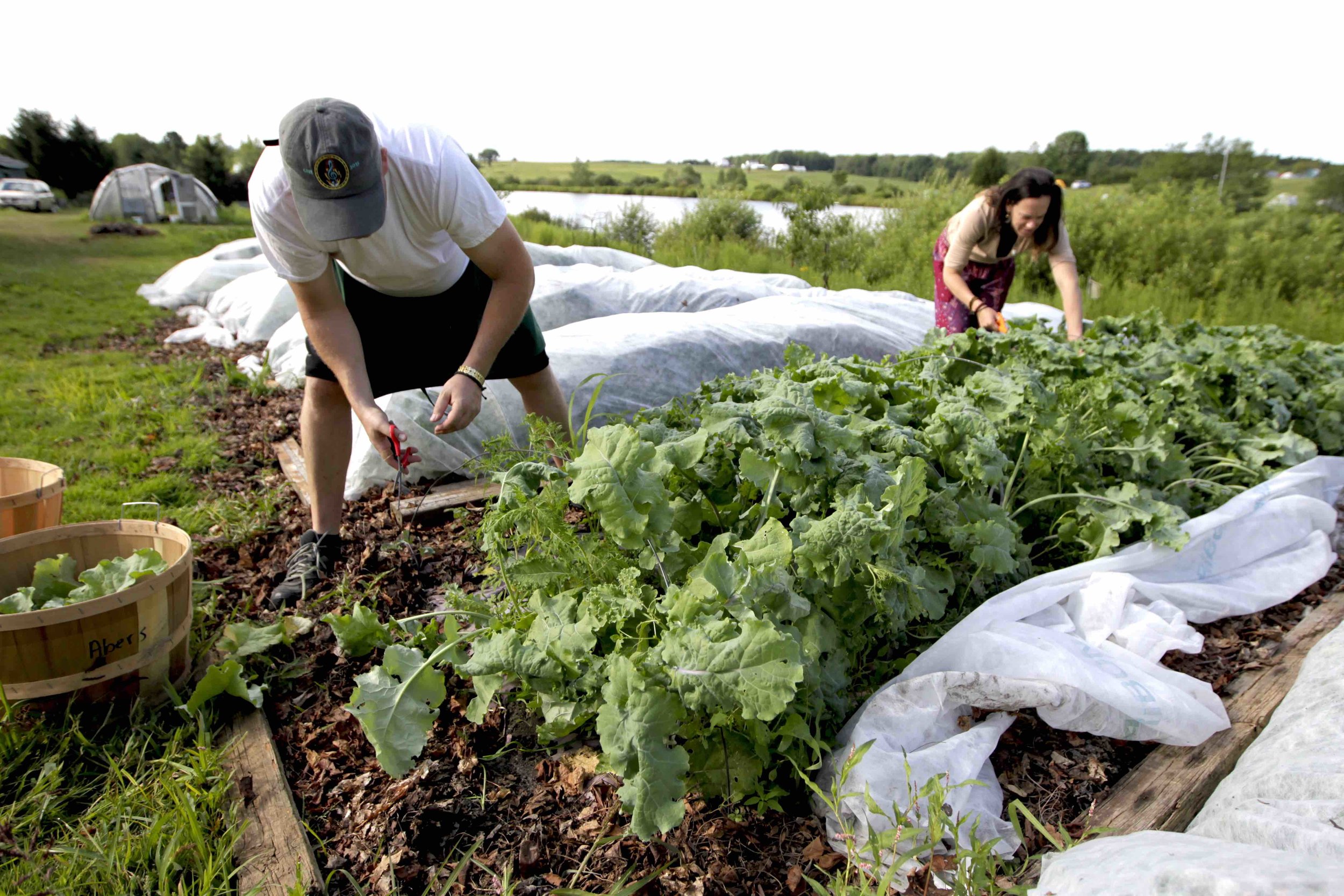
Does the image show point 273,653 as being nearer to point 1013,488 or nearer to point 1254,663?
point 1013,488

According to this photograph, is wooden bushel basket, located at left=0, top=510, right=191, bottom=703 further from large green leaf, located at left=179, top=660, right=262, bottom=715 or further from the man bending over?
the man bending over

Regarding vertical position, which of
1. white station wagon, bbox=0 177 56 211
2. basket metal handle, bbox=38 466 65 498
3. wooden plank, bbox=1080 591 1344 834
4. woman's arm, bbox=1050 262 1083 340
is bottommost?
wooden plank, bbox=1080 591 1344 834

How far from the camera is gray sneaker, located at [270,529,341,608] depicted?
95.7 inches

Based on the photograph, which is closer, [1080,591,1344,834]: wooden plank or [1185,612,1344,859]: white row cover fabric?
[1185,612,1344,859]: white row cover fabric

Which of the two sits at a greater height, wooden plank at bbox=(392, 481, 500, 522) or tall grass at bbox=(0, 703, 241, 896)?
wooden plank at bbox=(392, 481, 500, 522)

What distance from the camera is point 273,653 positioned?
2152 mm

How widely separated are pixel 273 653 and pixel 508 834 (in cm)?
107

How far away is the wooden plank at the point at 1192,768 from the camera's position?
1.47m

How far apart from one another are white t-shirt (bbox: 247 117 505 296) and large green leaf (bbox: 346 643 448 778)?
131cm

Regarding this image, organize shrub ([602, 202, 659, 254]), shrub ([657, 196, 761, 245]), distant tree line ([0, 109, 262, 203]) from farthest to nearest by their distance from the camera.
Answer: distant tree line ([0, 109, 262, 203]) < shrub ([602, 202, 659, 254]) < shrub ([657, 196, 761, 245])

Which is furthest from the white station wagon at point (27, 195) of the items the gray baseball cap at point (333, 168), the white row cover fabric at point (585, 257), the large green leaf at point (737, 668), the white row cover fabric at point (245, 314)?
the large green leaf at point (737, 668)

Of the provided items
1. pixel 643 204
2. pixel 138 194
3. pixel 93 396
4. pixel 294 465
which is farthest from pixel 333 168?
pixel 138 194

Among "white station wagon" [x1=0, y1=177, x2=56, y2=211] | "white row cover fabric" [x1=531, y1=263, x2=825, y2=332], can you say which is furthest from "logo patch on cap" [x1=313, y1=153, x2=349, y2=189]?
"white station wagon" [x1=0, y1=177, x2=56, y2=211]

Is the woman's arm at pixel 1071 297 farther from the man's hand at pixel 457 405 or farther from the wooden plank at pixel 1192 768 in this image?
the man's hand at pixel 457 405
